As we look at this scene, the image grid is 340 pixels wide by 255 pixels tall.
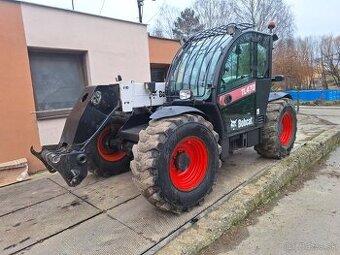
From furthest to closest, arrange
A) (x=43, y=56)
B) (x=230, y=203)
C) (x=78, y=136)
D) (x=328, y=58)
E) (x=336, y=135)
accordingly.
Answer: (x=328, y=58), (x=336, y=135), (x=43, y=56), (x=78, y=136), (x=230, y=203)

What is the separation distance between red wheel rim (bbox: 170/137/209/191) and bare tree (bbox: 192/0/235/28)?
2833 centimetres

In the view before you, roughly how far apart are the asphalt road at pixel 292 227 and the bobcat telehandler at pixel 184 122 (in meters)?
0.65

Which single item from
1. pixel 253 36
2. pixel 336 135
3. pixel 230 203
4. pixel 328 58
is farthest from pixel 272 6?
pixel 230 203

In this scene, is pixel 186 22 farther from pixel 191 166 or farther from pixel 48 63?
pixel 191 166

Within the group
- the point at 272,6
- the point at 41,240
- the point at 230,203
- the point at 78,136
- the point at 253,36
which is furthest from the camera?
the point at 272,6

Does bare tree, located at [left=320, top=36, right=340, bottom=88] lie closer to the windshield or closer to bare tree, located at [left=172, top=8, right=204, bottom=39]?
bare tree, located at [left=172, top=8, right=204, bottom=39]

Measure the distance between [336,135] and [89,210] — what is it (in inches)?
244

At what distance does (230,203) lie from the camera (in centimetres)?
354

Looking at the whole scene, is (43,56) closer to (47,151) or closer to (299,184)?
(47,151)

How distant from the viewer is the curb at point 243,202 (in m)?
2.85

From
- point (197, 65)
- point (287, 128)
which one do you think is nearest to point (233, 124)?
point (197, 65)

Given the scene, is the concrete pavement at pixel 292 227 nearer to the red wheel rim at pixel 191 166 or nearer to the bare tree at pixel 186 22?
the red wheel rim at pixel 191 166

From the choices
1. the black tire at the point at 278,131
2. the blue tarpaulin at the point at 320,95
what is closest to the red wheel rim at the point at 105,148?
the black tire at the point at 278,131

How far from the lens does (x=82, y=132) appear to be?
379 centimetres
